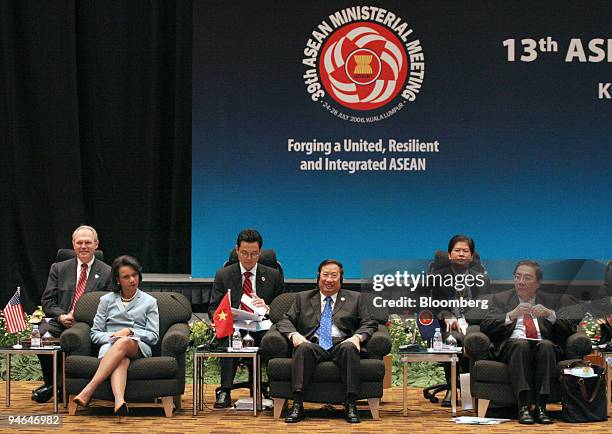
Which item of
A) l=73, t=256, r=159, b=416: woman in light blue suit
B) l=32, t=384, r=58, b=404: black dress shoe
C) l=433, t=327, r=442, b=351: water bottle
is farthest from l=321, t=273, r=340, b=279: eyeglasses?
l=32, t=384, r=58, b=404: black dress shoe

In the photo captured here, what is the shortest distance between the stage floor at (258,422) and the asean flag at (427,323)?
0.56 metres

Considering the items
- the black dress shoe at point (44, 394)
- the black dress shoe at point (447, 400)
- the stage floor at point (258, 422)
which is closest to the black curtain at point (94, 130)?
the black dress shoe at point (44, 394)

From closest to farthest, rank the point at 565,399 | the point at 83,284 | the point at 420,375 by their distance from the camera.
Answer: the point at 565,399 → the point at 83,284 → the point at 420,375

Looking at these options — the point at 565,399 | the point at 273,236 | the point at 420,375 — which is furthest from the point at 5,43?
the point at 565,399

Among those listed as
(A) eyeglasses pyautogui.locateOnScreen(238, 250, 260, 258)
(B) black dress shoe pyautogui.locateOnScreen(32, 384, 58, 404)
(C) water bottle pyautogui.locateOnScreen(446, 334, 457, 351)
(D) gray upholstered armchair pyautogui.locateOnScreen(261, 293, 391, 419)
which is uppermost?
(A) eyeglasses pyautogui.locateOnScreen(238, 250, 260, 258)

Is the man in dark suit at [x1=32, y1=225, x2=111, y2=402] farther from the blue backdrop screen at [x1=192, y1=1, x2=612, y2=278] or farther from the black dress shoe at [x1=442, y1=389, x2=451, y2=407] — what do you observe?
the black dress shoe at [x1=442, y1=389, x2=451, y2=407]

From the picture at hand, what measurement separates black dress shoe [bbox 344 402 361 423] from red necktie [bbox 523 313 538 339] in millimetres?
1313

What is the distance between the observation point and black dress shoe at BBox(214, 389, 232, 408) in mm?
8906

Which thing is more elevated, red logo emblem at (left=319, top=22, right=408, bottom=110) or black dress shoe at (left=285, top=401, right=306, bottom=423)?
red logo emblem at (left=319, top=22, right=408, bottom=110)

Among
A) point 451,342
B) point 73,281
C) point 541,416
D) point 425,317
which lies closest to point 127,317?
point 73,281

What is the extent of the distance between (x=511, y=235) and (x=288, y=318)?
2983 millimetres

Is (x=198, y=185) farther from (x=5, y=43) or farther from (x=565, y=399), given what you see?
(x=565, y=399)

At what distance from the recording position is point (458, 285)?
8.70 meters

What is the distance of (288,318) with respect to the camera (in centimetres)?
881
